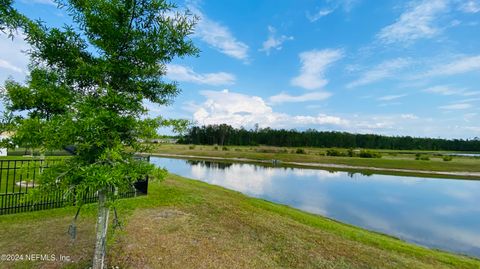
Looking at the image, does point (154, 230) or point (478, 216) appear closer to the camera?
point (154, 230)

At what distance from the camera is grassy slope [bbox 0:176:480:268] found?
5.25 meters

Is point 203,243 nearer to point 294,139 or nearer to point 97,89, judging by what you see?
point 97,89

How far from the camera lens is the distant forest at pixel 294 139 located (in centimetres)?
9556

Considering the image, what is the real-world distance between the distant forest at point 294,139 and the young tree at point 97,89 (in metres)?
89.5

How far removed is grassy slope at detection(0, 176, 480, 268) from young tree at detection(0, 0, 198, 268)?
1.21 m

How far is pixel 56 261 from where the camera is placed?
4.89 m

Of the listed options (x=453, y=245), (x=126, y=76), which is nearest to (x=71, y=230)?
(x=126, y=76)

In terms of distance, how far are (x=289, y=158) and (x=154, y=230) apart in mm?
46565

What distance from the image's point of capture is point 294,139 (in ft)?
312

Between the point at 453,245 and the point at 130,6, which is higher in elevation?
the point at 130,6

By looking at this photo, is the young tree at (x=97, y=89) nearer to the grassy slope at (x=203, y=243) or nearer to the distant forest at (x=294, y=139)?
the grassy slope at (x=203, y=243)

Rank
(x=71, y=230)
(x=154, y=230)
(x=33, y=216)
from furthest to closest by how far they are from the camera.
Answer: (x=33, y=216)
(x=154, y=230)
(x=71, y=230)

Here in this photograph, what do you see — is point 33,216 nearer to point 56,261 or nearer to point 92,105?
point 56,261

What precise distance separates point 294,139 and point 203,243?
91376mm
